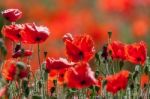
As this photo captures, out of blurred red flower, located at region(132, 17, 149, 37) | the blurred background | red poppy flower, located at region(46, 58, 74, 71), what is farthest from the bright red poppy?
blurred red flower, located at region(132, 17, 149, 37)

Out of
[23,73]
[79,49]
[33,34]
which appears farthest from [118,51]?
[23,73]

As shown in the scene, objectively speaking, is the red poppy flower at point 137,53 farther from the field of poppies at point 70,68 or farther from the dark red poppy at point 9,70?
the dark red poppy at point 9,70

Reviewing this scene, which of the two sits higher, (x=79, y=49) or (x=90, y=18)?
(x=90, y=18)

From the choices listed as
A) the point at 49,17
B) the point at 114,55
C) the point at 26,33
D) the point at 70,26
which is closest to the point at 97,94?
the point at 114,55

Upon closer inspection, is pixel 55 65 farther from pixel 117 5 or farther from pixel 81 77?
pixel 117 5

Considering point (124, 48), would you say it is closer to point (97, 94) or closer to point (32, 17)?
point (97, 94)

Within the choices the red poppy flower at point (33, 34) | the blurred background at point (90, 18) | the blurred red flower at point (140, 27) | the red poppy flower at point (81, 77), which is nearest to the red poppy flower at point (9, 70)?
the red poppy flower at point (33, 34)

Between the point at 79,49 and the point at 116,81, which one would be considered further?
the point at 79,49
